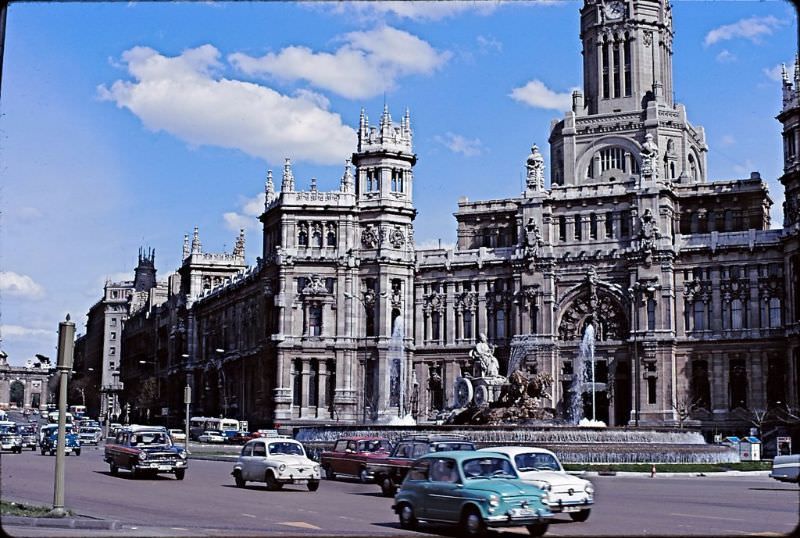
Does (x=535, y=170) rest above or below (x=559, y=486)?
above

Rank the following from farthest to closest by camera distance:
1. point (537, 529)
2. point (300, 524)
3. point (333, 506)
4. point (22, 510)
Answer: point (333, 506)
point (22, 510)
point (300, 524)
point (537, 529)

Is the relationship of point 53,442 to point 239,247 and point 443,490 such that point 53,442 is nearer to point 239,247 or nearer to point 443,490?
point 443,490

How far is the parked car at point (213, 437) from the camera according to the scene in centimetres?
10382

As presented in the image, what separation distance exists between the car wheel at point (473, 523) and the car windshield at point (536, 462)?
5.12 metres

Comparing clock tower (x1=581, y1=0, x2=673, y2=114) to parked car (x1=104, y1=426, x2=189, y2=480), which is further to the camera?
clock tower (x1=581, y1=0, x2=673, y2=114)

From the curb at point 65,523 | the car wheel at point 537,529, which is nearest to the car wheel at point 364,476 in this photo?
the curb at point 65,523

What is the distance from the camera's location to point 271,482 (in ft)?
132

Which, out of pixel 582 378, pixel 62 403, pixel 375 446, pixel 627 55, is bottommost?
pixel 375 446

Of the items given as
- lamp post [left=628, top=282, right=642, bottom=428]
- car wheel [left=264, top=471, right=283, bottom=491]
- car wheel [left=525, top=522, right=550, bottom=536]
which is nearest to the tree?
lamp post [left=628, top=282, right=642, bottom=428]

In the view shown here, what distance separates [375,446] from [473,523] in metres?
22.0

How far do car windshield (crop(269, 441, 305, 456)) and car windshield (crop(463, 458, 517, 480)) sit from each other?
15.5 m

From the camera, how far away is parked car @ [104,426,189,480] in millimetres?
45125

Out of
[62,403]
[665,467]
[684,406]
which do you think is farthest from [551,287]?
[62,403]

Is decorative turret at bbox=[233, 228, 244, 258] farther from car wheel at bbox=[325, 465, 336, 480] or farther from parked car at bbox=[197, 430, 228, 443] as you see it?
car wheel at bbox=[325, 465, 336, 480]
